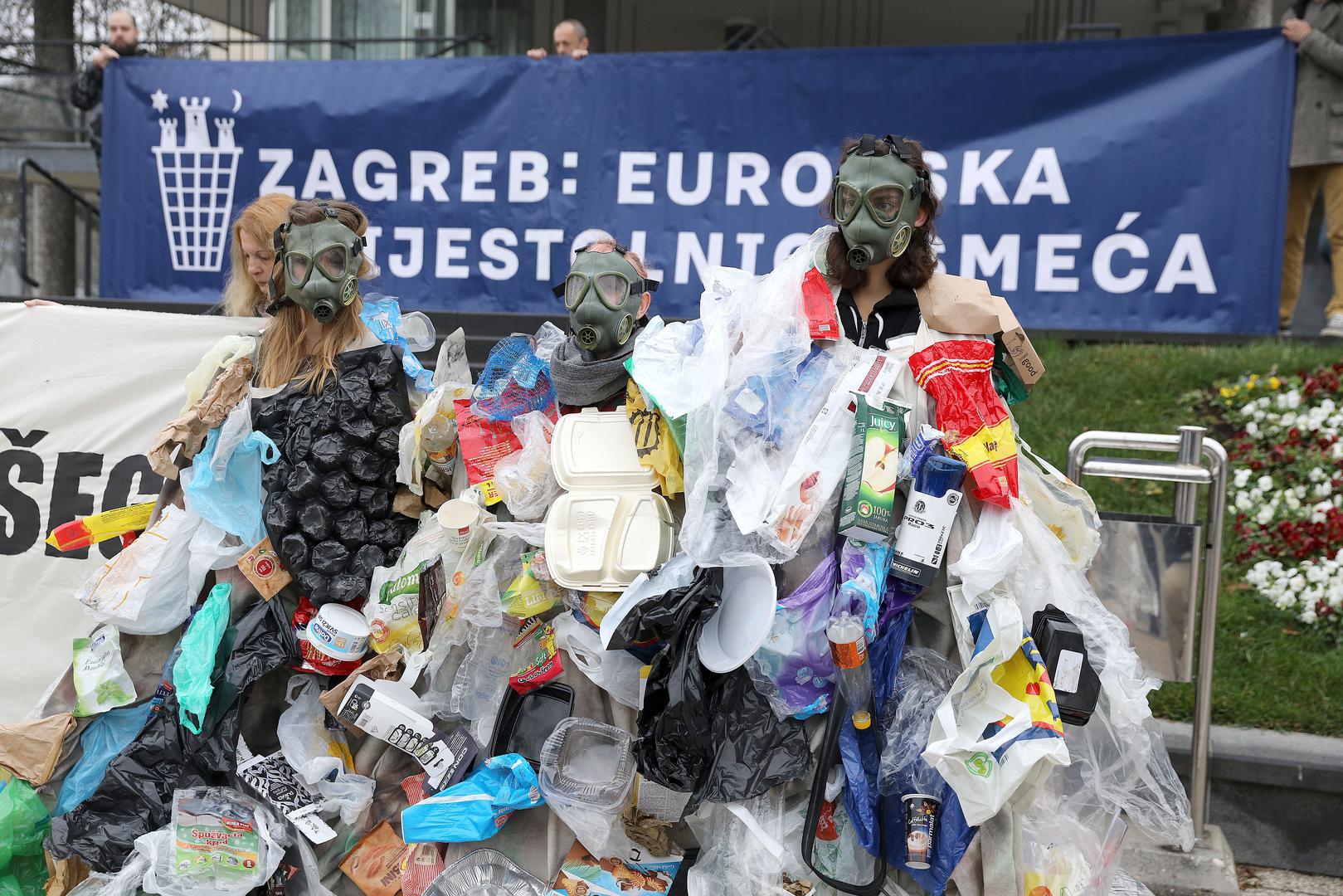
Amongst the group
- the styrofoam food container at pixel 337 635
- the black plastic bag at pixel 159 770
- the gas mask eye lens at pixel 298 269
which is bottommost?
the black plastic bag at pixel 159 770

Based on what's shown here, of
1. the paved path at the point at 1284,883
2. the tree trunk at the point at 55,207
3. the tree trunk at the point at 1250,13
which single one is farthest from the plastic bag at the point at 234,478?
the tree trunk at the point at 55,207

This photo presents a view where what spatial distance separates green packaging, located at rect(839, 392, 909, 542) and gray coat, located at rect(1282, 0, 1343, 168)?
3923 mm

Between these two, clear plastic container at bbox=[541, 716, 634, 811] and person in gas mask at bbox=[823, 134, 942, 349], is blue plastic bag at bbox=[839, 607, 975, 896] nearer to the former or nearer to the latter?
clear plastic container at bbox=[541, 716, 634, 811]

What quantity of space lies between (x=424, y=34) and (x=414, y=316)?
727 cm

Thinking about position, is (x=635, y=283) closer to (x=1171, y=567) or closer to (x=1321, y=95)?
(x=1171, y=567)

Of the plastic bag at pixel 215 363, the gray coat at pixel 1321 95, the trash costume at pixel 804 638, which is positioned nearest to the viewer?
the trash costume at pixel 804 638

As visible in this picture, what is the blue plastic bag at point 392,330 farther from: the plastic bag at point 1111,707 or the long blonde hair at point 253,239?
the plastic bag at point 1111,707

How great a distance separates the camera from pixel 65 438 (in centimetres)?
421

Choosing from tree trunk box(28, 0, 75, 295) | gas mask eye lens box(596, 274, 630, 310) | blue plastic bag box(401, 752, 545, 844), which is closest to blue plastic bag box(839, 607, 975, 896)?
blue plastic bag box(401, 752, 545, 844)

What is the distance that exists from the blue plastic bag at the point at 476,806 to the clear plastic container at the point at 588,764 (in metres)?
0.05

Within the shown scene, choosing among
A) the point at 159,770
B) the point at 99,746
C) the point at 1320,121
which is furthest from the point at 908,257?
the point at 1320,121

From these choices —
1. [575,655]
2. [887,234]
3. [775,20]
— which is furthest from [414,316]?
[775,20]

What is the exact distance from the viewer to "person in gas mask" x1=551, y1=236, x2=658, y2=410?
2809mm

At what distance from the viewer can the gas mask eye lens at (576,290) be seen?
110 inches
